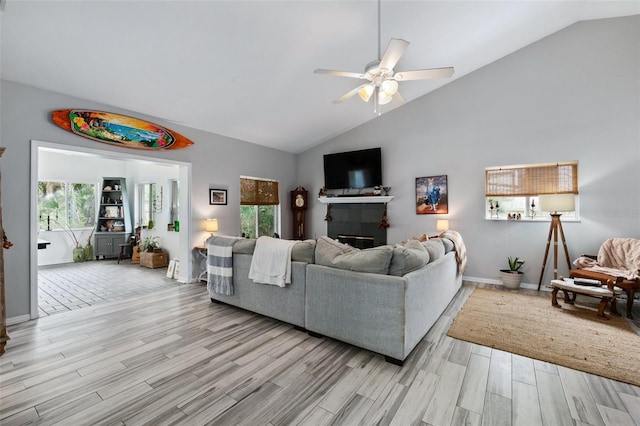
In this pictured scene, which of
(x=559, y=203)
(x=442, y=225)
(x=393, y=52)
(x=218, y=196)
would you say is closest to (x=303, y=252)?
(x=393, y=52)

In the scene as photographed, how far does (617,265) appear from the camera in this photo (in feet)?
12.3

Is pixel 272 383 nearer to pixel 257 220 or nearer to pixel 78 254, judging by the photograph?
pixel 257 220

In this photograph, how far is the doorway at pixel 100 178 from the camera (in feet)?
10.7

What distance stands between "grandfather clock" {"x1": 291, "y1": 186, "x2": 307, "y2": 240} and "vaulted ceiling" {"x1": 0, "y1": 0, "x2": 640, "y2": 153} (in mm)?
2301

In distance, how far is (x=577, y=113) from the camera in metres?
4.21

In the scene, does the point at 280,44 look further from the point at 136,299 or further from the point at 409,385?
the point at 136,299

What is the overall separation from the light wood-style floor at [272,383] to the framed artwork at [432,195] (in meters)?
2.90

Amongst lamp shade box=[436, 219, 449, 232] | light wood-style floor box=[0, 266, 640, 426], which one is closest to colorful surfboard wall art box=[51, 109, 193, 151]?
light wood-style floor box=[0, 266, 640, 426]

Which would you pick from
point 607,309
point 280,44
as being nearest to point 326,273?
point 280,44

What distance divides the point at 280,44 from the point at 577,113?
15.1 feet

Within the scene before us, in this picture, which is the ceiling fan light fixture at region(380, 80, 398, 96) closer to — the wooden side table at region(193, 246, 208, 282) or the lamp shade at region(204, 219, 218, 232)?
the lamp shade at region(204, 219, 218, 232)

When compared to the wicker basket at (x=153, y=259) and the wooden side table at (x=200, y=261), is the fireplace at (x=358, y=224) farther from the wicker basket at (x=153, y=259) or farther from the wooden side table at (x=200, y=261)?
the wicker basket at (x=153, y=259)

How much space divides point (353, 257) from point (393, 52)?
187 centimetres

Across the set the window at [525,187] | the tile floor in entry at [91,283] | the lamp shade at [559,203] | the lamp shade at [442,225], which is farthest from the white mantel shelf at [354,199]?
the tile floor in entry at [91,283]
